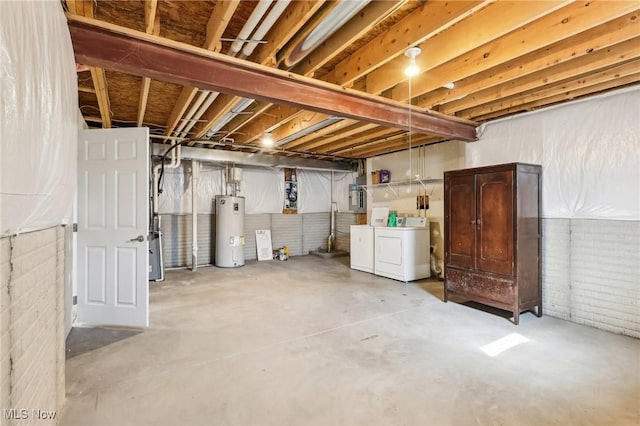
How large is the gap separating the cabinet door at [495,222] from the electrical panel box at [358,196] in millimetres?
3691

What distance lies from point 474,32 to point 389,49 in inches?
22.5

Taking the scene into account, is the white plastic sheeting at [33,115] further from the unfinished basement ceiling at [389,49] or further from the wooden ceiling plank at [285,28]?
the wooden ceiling plank at [285,28]

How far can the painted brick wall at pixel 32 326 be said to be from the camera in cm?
113

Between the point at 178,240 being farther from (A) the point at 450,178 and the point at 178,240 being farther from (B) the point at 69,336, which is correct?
(A) the point at 450,178

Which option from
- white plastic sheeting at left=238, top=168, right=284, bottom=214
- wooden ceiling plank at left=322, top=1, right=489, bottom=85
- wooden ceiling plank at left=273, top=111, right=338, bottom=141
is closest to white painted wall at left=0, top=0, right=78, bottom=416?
wooden ceiling plank at left=322, top=1, right=489, bottom=85

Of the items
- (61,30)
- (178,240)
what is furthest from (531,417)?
(178,240)

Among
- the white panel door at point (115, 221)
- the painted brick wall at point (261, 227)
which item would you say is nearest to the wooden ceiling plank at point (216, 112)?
the white panel door at point (115, 221)

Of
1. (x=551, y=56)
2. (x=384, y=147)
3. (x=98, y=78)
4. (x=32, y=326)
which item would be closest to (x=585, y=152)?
(x=551, y=56)

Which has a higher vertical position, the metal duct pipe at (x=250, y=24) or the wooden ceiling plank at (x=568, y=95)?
the wooden ceiling plank at (x=568, y=95)

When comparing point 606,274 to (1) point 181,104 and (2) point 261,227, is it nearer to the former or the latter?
(1) point 181,104

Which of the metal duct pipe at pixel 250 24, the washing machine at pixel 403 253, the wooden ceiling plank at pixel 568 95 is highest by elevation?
the wooden ceiling plank at pixel 568 95

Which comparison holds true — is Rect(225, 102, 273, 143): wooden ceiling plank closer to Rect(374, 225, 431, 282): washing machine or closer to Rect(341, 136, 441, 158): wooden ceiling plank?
Rect(341, 136, 441, 158): wooden ceiling plank

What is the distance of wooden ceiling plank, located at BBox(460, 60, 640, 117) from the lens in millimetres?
2623

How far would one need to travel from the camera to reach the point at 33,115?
119 cm
